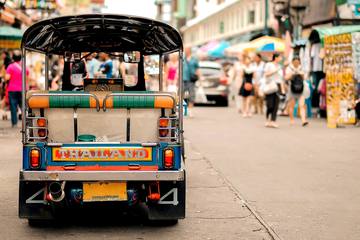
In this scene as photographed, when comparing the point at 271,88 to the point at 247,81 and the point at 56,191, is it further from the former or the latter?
the point at 56,191

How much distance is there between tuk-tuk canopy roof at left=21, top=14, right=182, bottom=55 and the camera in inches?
307

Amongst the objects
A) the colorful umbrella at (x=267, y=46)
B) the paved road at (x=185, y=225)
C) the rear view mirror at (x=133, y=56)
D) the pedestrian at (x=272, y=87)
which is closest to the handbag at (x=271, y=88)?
the pedestrian at (x=272, y=87)

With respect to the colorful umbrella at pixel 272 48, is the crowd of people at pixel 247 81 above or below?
below

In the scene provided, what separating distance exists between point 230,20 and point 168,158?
194ft

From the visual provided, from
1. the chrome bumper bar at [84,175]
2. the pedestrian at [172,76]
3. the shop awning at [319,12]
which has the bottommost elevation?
the chrome bumper bar at [84,175]

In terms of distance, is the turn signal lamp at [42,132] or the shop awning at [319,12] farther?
the shop awning at [319,12]

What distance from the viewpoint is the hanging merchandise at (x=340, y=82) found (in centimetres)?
1973

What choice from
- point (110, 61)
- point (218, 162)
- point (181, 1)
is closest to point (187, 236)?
point (218, 162)

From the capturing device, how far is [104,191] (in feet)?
23.8

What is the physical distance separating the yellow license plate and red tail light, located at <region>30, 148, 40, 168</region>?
46 centimetres

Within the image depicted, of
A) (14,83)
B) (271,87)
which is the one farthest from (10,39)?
(271,87)

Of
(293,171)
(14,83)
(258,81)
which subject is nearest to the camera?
(293,171)

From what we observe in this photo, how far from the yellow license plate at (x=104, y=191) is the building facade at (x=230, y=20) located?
117 ft

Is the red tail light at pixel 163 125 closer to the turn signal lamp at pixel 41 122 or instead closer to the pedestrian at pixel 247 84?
the turn signal lamp at pixel 41 122
